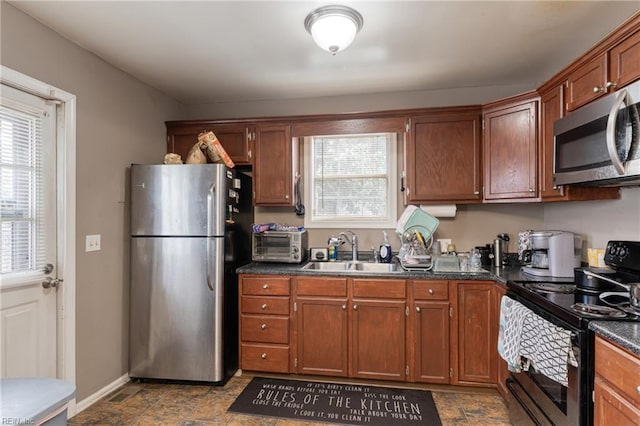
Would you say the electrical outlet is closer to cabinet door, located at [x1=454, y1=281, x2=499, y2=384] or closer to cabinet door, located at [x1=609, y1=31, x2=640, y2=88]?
cabinet door, located at [x1=454, y1=281, x2=499, y2=384]

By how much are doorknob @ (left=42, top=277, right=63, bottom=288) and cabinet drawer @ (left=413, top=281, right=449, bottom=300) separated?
2457 mm

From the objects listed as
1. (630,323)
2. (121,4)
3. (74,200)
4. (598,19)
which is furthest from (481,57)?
(74,200)

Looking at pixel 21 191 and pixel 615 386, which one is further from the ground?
pixel 21 191

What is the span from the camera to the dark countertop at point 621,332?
111cm

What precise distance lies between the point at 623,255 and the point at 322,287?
187 centimetres

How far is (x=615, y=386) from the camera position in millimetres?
1197

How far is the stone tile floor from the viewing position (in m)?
2.13

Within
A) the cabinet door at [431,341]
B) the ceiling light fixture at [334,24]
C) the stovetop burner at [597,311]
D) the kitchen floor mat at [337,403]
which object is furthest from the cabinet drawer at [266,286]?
the stovetop burner at [597,311]

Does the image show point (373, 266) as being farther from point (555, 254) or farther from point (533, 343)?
point (533, 343)

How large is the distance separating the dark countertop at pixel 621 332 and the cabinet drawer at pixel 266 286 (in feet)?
6.33

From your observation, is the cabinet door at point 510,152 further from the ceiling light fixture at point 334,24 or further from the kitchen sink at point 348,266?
the ceiling light fixture at point 334,24

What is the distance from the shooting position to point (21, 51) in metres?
1.88

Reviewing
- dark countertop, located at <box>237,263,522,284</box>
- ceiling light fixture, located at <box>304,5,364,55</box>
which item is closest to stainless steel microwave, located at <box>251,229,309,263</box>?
dark countertop, located at <box>237,263,522,284</box>

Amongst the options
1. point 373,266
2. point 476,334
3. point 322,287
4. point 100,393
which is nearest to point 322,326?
point 322,287
